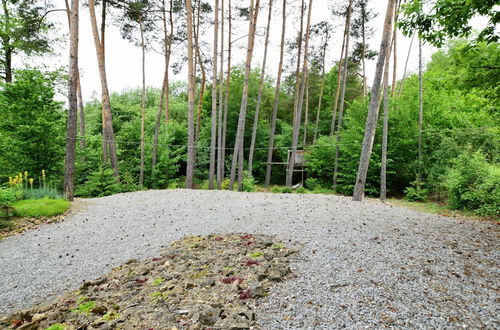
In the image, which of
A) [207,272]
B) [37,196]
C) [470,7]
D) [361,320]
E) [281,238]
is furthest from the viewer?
[37,196]

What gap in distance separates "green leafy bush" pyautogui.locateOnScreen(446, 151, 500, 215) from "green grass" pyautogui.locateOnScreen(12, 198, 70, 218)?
1013 centimetres

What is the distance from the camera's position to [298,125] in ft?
44.1

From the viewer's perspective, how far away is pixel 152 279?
9.25 ft

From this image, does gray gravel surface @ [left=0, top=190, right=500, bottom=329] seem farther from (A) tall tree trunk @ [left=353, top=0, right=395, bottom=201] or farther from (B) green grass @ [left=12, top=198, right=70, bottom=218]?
(A) tall tree trunk @ [left=353, top=0, right=395, bottom=201]

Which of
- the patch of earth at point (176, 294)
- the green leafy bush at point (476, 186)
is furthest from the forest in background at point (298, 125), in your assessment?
the patch of earth at point (176, 294)

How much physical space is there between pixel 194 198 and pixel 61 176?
519 cm

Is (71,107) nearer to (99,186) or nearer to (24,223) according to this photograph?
(24,223)

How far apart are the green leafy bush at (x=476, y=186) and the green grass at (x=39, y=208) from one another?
33.2 ft

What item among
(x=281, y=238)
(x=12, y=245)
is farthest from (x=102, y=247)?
(x=281, y=238)

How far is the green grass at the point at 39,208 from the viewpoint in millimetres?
5656

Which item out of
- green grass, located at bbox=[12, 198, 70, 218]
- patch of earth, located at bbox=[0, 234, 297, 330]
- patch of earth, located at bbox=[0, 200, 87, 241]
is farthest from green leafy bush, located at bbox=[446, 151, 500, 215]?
green grass, located at bbox=[12, 198, 70, 218]

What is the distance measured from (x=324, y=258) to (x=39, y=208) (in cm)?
640

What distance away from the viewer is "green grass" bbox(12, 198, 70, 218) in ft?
18.6

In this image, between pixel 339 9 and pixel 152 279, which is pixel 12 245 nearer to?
pixel 152 279
